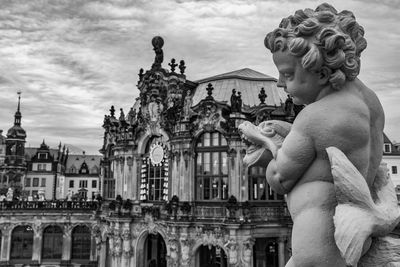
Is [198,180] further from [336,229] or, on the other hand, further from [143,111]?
[336,229]

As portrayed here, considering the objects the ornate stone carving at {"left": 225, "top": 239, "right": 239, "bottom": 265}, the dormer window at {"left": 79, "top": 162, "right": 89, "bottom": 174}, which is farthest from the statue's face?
the dormer window at {"left": 79, "top": 162, "right": 89, "bottom": 174}

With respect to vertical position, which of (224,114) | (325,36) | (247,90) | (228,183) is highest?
(247,90)

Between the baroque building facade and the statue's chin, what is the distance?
62.9 ft

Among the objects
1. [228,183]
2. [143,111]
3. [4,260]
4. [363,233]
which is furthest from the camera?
[4,260]

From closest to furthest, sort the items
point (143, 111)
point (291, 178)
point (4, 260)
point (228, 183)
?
point (291, 178) < point (228, 183) < point (143, 111) < point (4, 260)

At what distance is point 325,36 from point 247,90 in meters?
25.0

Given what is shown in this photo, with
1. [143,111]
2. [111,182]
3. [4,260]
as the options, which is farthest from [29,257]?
[143,111]

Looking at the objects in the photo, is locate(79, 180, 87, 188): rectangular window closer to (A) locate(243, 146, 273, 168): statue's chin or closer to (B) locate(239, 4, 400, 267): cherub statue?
(A) locate(243, 146, 273, 168): statue's chin

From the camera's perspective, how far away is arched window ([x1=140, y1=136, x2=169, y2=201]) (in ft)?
89.4

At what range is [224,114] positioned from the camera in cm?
2422

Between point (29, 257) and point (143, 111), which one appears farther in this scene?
point (29, 257)

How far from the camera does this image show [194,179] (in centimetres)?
2502

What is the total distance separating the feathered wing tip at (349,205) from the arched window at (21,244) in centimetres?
4198

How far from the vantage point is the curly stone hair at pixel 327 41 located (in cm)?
335
